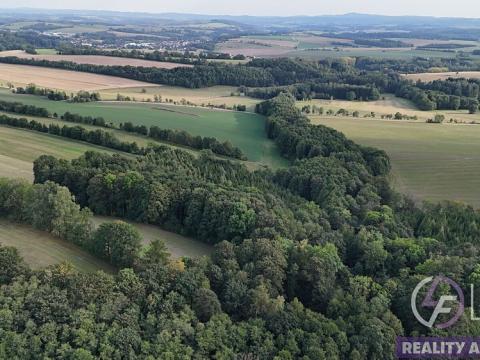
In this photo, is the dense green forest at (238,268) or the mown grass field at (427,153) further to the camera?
the mown grass field at (427,153)

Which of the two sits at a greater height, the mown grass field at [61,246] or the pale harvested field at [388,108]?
the pale harvested field at [388,108]

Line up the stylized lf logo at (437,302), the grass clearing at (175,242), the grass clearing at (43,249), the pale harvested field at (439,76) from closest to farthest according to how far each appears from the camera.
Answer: the stylized lf logo at (437,302), the grass clearing at (43,249), the grass clearing at (175,242), the pale harvested field at (439,76)

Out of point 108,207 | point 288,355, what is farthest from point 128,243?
point 288,355

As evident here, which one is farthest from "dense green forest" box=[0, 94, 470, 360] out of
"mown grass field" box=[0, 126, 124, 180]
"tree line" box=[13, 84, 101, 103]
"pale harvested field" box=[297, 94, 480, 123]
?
"tree line" box=[13, 84, 101, 103]

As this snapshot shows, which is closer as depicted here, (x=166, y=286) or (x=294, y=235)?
(x=166, y=286)

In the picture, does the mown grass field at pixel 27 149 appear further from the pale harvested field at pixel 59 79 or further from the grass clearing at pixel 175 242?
the pale harvested field at pixel 59 79

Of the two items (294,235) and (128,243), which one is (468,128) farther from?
(128,243)

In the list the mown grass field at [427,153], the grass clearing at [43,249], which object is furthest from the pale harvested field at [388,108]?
the grass clearing at [43,249]

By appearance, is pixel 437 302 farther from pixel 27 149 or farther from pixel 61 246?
pixel 27 149
